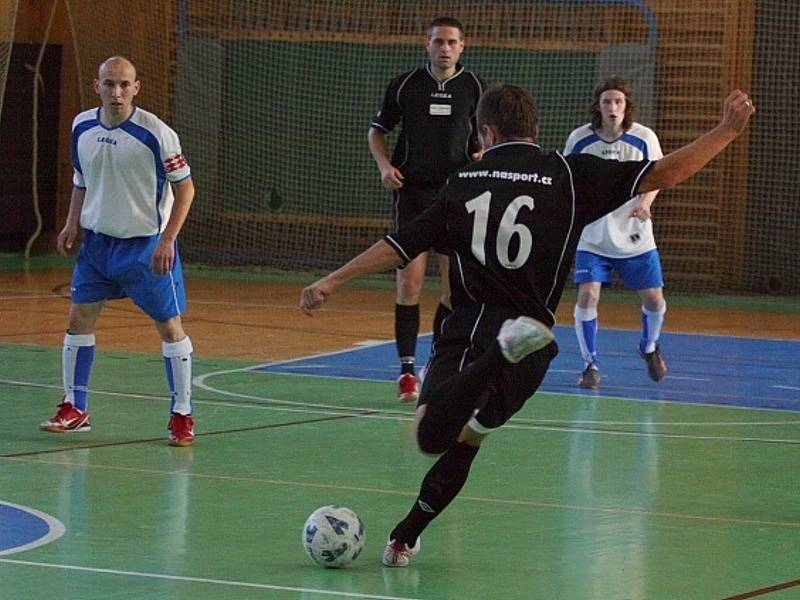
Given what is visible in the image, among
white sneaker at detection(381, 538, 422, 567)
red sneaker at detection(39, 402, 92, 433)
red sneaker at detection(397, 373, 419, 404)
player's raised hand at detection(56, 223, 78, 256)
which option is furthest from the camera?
red sneaker at detection(397, 373, 419, 404)

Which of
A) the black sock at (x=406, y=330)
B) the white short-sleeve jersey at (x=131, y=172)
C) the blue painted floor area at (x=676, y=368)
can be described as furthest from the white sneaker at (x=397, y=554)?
the blue painted floor area at (x=676, y=368)

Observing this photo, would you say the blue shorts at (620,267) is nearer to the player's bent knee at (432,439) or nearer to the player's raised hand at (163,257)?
the player's raised hand at (163,257)

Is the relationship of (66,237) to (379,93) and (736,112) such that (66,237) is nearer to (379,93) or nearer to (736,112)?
(736,112)

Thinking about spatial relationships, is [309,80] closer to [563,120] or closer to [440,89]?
[563,120]

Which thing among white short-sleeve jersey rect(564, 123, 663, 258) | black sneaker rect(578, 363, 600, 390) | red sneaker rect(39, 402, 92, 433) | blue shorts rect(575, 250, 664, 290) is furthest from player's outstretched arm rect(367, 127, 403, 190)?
red sneaker rect(39, 402, 92, 433)

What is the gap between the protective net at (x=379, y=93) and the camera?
17938mm

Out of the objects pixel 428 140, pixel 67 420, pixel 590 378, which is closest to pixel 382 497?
pixel 67 420

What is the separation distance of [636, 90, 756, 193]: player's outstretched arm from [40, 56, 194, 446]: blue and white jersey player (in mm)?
2968

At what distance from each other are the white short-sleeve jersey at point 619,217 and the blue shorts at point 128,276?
341 cm

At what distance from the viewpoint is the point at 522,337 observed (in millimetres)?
5324

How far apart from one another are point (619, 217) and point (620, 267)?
12.2 inches

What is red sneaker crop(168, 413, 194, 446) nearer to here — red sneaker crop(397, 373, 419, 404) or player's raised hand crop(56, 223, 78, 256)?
player's raised hand crop(56, 223, 78, 256)

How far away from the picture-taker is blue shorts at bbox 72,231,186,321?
8.07 m

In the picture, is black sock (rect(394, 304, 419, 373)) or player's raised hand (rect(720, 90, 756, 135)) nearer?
player's raised hand (rect(720, 90, 756, 135))
